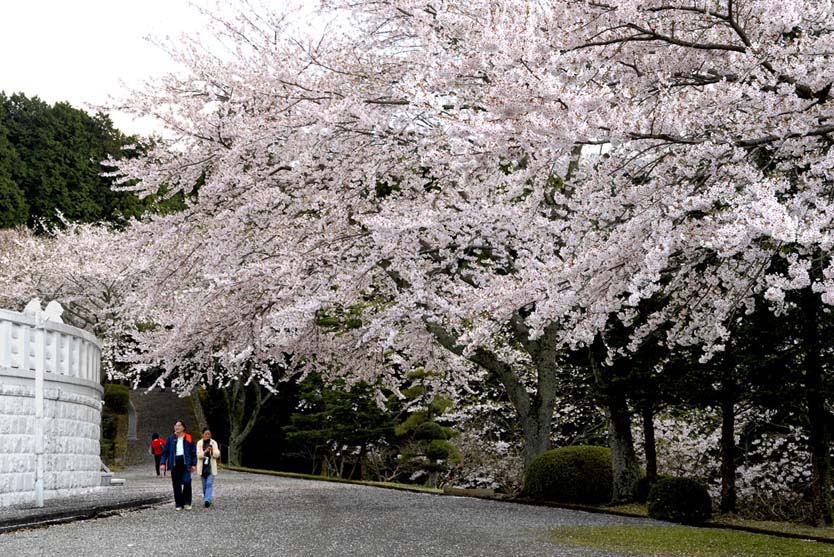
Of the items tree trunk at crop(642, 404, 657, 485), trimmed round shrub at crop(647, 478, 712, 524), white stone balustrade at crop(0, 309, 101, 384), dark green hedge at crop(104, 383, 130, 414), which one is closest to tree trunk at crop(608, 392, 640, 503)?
tree trunk at crop(642, 404, 657, 485)

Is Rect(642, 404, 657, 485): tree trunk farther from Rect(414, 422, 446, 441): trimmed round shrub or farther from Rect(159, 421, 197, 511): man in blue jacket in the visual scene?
Rect(414, 422, 446, 441): trimmed round shrub

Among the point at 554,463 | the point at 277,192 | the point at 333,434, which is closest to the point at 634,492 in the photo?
the point at 554,463

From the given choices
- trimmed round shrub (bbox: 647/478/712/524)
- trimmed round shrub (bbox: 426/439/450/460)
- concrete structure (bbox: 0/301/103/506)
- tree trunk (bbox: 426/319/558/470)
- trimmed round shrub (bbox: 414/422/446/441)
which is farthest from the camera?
trimmed round shrub (bbox: 414/422/446/441)

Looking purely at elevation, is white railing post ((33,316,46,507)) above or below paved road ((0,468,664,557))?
above

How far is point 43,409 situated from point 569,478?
30.9ft

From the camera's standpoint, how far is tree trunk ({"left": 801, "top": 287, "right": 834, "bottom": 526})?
12.7 meters

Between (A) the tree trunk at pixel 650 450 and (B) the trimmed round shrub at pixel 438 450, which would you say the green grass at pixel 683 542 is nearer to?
(A) the tree trunk at pixel 650 450

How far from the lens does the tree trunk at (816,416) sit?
12.7 meters

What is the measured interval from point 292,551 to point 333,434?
19.6 m

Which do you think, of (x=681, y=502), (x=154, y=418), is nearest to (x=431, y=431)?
(x=681, y=502)

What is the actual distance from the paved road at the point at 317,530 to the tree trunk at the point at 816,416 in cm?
247

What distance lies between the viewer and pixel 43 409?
17.2 meters

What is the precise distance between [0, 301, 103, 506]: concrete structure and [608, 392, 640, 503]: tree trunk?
32.1ft

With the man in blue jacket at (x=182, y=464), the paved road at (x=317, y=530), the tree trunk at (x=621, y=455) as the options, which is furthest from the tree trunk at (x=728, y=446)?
the man in blue jacket at (x=182, y=464)
